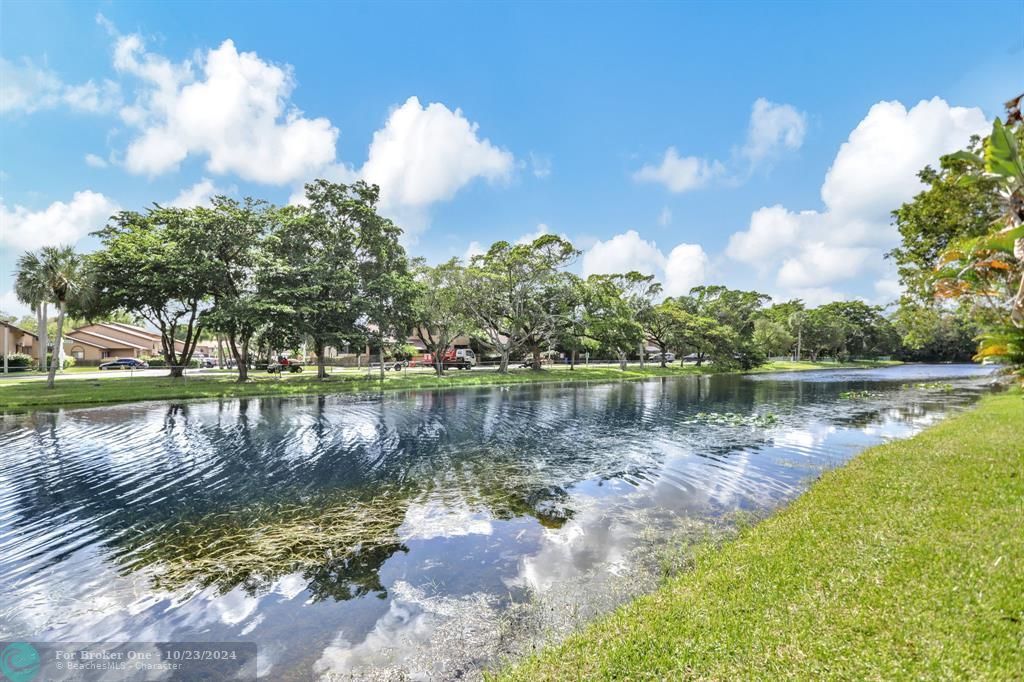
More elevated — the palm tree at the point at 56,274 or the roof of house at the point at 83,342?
the palm tree at the point at 56,274

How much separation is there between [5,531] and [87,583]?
11.5ft

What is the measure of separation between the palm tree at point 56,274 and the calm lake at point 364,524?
11.6m

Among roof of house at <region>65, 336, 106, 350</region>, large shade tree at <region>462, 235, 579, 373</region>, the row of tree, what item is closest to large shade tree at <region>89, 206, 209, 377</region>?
the row of tree

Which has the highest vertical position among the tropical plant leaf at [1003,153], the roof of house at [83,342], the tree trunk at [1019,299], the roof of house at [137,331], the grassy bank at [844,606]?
the roof of house at [137,331]

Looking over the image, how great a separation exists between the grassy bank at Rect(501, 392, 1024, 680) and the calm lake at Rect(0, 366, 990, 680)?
996 millimetres

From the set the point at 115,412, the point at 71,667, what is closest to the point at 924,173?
the point at 71,667

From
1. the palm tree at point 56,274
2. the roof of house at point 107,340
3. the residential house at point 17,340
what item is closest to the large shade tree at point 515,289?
the palm tree at point 56,274

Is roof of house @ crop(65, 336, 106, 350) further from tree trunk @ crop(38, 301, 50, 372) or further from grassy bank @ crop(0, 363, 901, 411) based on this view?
grassy bank @ crop(0, 363, 901, 411)

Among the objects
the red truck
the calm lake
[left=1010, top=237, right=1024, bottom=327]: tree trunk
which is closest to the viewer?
the calm lake

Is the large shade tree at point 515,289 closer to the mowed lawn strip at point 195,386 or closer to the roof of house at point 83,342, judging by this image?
the mowed lawn strip at point 195,386

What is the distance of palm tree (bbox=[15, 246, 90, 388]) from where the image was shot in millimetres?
26516

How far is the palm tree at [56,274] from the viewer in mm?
26516

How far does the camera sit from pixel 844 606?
4.36 meters

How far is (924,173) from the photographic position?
80.4 feet
